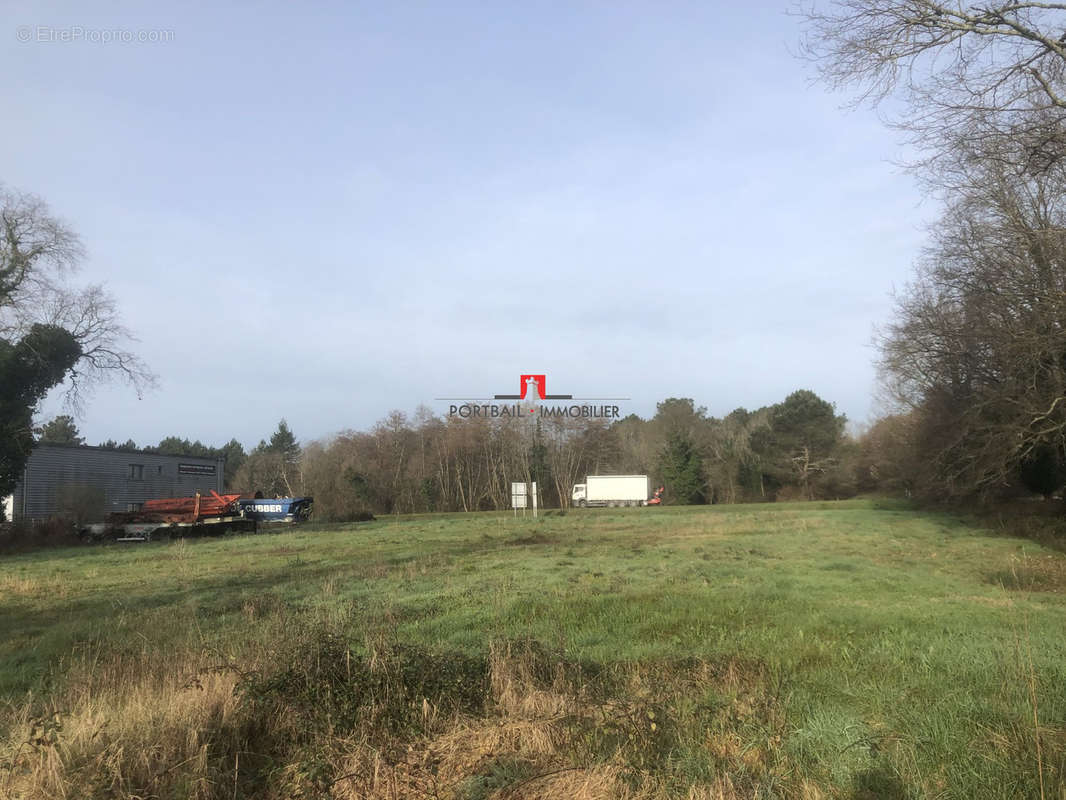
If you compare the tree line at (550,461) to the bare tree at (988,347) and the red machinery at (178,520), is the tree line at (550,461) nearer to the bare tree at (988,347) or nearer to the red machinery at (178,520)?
the red machinery at (178,520)

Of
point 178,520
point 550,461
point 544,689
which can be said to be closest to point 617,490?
point 550,461

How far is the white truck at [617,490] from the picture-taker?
60772 mm

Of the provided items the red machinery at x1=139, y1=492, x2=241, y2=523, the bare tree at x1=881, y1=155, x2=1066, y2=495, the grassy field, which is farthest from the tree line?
the grassy field

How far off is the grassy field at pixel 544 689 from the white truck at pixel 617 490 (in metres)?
47.3

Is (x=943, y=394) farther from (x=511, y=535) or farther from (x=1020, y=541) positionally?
(x=511, y=535)

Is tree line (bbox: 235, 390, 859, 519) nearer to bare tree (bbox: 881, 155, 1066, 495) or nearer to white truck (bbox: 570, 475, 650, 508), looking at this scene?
white truck (bbox: 570, 475, 650, 508)

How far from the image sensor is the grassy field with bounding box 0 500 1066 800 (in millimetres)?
3822

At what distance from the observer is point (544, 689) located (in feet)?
18.3

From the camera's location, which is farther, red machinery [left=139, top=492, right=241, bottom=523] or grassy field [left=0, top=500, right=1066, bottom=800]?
red machinery [left=139, top=492, right=241, bottom=523]

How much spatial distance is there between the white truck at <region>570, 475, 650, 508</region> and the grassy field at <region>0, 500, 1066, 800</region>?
4727cm

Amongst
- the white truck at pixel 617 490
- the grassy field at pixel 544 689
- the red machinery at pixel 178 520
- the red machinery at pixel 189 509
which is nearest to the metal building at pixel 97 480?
the red machinery at pixel 189 509

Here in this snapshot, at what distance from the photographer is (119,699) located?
17.2 feet

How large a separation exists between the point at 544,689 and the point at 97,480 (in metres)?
45.6

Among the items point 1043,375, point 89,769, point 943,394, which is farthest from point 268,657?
point 943,394
